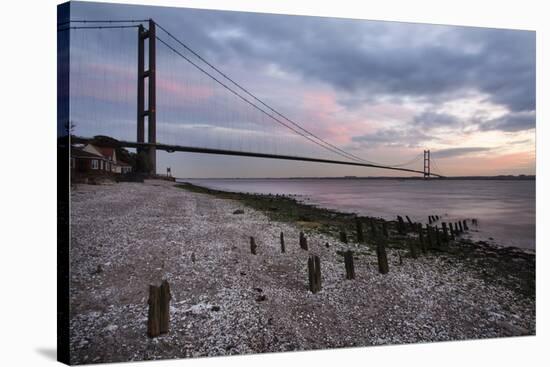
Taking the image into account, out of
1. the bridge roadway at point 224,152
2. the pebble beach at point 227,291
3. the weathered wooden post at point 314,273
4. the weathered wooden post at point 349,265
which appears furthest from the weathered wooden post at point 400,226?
the weathered wooden post at point 314,273

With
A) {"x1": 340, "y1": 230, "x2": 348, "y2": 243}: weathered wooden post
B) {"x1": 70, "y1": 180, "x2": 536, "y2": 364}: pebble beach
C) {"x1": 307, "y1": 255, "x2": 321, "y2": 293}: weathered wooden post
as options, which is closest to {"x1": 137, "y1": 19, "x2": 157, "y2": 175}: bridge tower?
{"x1": 70, "y1": 180, "x2": 536, "y2": 364}: pebble beach

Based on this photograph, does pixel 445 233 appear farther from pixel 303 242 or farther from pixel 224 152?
pixel 224 152

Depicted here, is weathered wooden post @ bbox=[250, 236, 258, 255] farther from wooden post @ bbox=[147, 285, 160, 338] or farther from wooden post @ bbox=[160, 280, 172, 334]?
wooden post @ bbox=[147, 285, 160, 338]

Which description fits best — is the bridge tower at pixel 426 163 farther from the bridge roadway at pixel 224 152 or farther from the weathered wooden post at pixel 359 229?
the weathered wooden post at pixel 359 229

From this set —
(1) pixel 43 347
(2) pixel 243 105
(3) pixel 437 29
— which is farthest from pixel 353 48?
(1) pixel 43 347

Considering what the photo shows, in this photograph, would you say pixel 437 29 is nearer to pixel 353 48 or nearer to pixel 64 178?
pixel 353 48

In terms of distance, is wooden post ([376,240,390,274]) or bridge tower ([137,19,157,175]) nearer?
bridge tower ([137,19,157,175])
